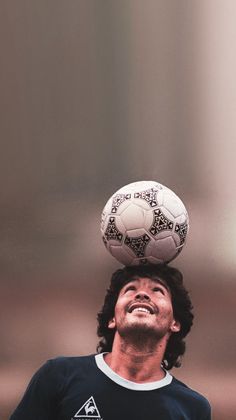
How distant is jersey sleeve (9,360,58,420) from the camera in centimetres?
136

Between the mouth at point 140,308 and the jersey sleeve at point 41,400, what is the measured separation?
7.7 inches

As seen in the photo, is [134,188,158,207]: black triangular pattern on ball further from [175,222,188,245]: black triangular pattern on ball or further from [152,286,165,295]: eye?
[152,286,165,295]: eye

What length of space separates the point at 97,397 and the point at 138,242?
32cm

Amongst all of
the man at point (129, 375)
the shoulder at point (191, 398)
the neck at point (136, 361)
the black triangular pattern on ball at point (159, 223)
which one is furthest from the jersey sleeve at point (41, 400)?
the black triangular pattern on ball at point (159, 223)

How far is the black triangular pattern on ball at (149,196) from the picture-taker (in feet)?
4.81

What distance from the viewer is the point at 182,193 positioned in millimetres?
2188

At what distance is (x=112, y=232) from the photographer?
4.83 feet

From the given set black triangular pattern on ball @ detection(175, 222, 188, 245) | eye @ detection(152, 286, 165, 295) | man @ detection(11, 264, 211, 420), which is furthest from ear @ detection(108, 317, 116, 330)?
black triangular pattern on ball @ detection(175, 222, 188, 245)

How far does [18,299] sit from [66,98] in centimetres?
Answer: 65

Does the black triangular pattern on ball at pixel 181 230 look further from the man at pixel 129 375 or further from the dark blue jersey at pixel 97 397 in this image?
the dark blue jersey at pixel 97 397

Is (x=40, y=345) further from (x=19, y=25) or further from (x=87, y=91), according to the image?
(x=19, y=25)

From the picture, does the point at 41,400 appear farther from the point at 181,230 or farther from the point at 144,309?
the point at 181,230

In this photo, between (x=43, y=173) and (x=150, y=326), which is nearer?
(x=150, y=326)

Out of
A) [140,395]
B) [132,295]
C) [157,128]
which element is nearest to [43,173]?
[157,128]
